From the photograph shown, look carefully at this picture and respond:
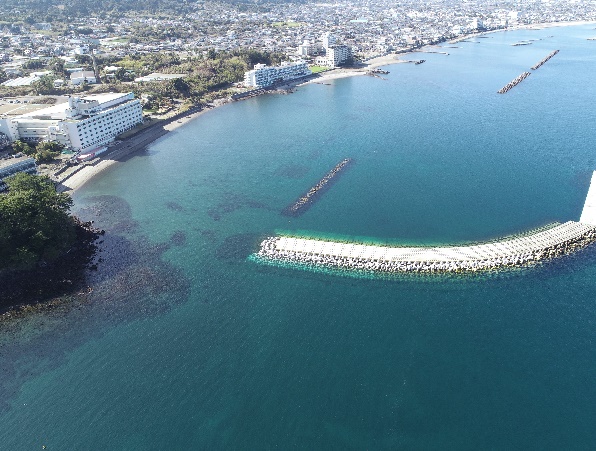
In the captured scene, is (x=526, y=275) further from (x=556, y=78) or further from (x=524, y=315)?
(x=556, y=78)

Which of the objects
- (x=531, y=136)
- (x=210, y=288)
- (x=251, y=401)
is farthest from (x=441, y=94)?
(x=251, y=401)

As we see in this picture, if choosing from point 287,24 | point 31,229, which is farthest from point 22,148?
point 287,24

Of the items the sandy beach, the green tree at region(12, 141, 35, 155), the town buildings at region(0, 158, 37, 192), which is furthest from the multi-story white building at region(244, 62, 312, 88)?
the town buildings at region(0, 158, 37, 192)

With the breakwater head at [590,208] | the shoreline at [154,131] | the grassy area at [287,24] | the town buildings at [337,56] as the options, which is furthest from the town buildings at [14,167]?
the grassy area at [287,24]

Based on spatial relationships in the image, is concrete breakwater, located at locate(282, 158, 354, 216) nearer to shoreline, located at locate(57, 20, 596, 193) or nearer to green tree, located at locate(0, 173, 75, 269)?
green tree, located at locate(0, 173, 75, 269)

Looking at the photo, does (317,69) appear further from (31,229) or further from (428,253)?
(31,229)
